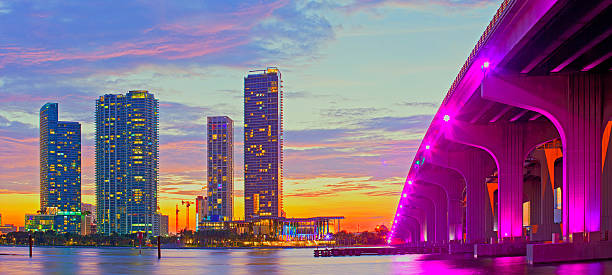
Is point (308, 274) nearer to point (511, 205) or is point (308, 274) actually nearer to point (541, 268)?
point (541, 268)

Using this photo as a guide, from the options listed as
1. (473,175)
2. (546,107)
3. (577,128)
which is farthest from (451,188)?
(577,128)

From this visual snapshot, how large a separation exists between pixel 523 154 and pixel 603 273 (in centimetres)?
3565

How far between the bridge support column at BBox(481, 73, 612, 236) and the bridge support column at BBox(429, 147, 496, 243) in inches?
1714

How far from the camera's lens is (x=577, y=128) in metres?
42.4

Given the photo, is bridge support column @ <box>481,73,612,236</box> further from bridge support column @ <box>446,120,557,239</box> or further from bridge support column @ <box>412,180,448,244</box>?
bridge support column @ <box>412,180,448,244</box>

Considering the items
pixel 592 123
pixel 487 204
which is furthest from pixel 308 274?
pixel 487 204

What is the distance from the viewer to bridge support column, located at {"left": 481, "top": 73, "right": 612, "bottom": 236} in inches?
1636

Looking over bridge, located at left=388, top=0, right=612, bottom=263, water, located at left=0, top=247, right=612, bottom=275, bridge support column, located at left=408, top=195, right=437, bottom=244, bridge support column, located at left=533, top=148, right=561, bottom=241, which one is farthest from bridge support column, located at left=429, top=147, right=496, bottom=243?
bridge support column, located at left=408, top=195, right=437, bottom=244

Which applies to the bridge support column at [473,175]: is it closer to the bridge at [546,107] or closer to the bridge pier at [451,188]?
the bridge at [546,107]

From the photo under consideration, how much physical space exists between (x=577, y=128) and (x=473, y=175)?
154 ft

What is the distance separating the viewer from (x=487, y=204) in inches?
4513

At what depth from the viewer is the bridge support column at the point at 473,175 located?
8800 centimetres

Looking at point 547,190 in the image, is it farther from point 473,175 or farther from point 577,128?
point 577,128

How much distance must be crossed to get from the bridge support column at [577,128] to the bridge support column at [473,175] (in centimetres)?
4353
